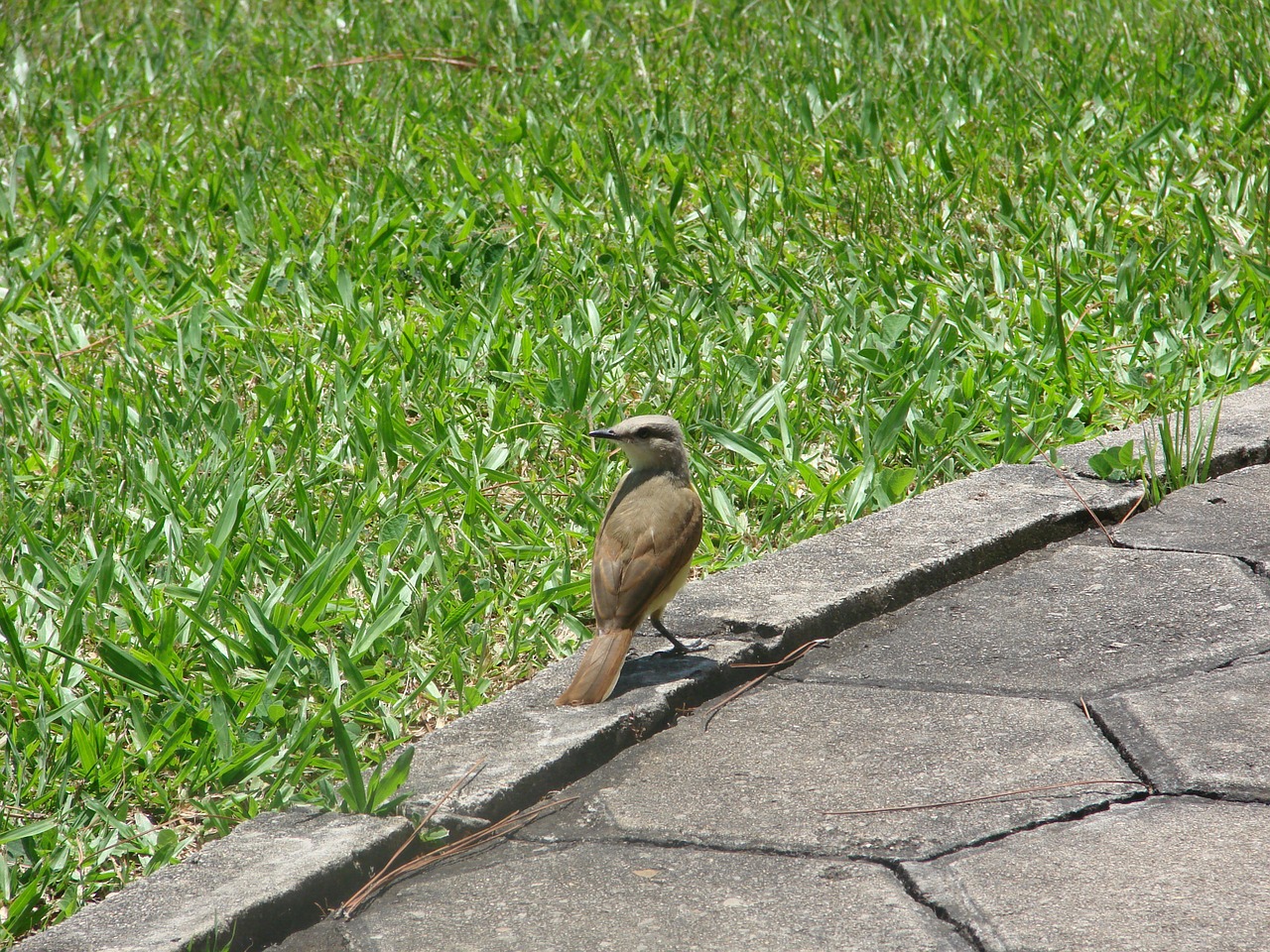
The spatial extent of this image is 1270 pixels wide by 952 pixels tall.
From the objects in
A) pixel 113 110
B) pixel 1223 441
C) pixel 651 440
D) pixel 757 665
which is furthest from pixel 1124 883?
pixel 113 110

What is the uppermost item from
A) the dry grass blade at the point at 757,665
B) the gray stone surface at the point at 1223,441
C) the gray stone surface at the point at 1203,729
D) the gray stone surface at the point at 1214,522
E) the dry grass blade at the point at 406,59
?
the dry grass blade at the point at 406,59

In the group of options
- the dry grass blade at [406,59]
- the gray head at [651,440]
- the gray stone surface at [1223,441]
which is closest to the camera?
the gray head at [651,440]

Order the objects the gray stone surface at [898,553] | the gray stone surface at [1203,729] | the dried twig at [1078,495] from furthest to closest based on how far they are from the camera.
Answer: the dried twig at [1078,495]
the gray stone surface at [898,553]
the gray stone surface at [1203,729]

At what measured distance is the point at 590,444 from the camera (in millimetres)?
4445

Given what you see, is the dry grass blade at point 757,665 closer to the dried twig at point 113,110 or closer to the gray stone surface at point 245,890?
the gray stone surface at point 245,890

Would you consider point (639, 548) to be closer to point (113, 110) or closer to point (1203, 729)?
point (1203, 729)

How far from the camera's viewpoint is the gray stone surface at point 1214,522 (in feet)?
12.6

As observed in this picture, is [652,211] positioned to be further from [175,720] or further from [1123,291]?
[175,720]

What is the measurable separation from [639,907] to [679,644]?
3.08 ft

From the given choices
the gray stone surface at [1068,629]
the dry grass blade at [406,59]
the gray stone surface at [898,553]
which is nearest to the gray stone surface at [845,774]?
the gray stone surface at [1068,629]

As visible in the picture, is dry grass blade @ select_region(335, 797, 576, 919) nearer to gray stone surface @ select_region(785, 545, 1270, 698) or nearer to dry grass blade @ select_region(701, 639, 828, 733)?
dry grass blade @ select_region(701, 639, 828, 733)

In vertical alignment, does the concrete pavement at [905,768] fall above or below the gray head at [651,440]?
below

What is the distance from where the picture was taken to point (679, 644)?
11.1 ft

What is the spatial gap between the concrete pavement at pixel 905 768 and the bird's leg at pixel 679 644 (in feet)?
0.14
